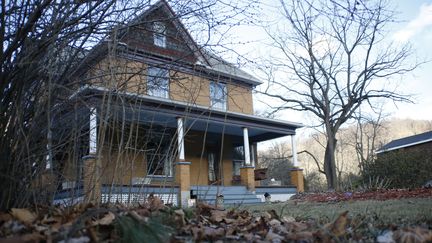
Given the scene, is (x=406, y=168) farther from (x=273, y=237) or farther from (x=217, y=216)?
(x=273, y=237)

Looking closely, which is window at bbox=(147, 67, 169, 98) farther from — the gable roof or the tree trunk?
the tree trunk

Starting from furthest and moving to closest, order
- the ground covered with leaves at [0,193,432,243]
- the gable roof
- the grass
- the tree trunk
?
the tree trunk, the gable roof, the grass, the ground covered with leaves at [0,193,432,243]

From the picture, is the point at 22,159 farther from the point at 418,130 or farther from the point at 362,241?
the point at 418,130

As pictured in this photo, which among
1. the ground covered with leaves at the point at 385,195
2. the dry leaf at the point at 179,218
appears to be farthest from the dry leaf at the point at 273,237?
the ground covered with leaves at the point at 385,195

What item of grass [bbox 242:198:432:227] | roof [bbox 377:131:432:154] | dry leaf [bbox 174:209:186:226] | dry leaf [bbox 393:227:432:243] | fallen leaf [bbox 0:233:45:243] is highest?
roof [bbox 377:131:432:154]

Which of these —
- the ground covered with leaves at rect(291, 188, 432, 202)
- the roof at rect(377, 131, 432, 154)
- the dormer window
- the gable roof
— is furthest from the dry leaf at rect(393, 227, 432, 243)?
the roof at rect(377, 131, 432, 154)

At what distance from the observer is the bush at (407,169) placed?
16.4 meters

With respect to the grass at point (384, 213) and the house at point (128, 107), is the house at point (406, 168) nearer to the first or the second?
the grass at point (384, 213)

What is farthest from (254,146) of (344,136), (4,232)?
(344,136)

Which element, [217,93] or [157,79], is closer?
[157,79]

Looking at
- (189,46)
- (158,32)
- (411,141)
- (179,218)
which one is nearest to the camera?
(179,218)

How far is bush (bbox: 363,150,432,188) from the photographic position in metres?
16.4

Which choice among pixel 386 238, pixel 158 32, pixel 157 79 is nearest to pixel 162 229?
pixel 386 238

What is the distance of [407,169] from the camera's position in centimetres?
1666
